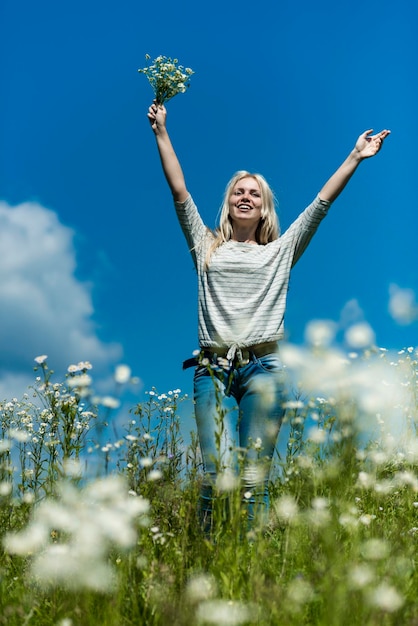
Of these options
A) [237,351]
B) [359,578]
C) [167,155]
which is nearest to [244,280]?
[237,351]

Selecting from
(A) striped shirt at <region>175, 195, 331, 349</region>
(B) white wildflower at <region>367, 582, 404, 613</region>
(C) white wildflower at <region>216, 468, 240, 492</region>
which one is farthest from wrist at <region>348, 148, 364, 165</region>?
(B) white wildflower at <region>367, 582, 404, 613</region>

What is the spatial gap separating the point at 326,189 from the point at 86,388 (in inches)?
109

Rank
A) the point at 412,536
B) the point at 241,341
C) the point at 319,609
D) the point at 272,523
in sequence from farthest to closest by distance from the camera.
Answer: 1. the point at 272,523
2. the point at 241,341
3. the point at 412,536
4. the point at 319,609

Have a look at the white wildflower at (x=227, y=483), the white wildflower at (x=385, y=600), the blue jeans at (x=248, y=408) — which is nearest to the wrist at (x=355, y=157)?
Result: the blue jeans at (x=248, y=408)

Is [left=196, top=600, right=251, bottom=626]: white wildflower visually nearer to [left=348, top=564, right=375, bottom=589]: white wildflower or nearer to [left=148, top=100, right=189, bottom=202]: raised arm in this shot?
[left=348, top=564, right=375, bottom=589]: white wildflower

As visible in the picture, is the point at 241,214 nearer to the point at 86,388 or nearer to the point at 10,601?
the point at 86,388

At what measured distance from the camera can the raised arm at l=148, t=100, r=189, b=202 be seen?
518 cm

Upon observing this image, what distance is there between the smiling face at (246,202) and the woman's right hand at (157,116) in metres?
0.74

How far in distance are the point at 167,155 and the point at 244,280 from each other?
1.18m

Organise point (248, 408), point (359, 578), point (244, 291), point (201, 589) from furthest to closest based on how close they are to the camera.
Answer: point (244, 291)
point (248, 408)
point (201, 589)
point (359, 578)

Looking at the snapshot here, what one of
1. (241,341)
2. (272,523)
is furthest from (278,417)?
(272,523)

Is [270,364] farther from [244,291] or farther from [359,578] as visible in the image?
[359,578]

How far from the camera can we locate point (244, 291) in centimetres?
481

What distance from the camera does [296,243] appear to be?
5.14 metres
